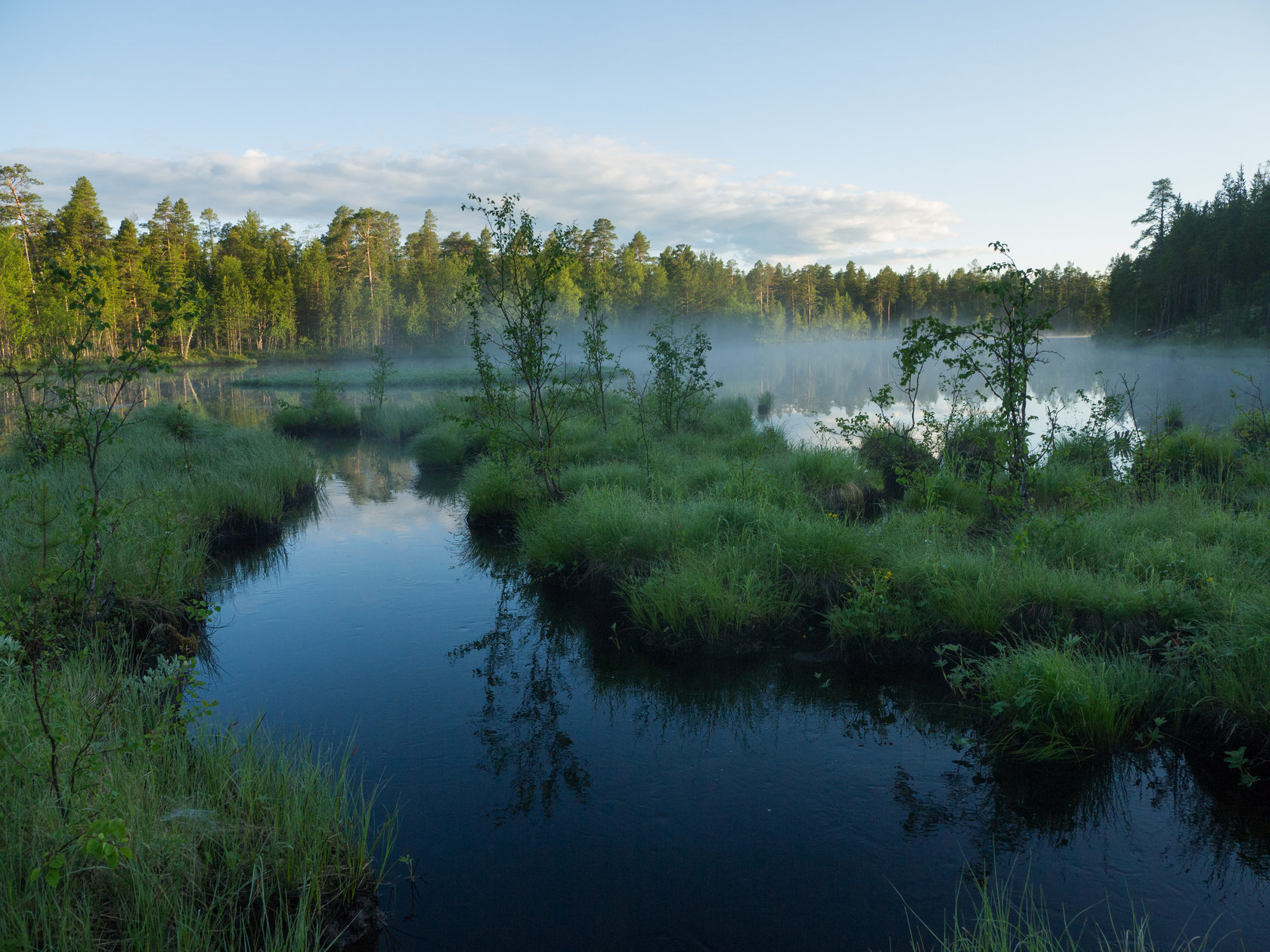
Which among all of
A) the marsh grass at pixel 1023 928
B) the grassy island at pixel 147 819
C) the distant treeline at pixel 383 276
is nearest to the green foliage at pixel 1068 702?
the marsh grass at pixel 1023 928

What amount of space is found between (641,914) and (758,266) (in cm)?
12173

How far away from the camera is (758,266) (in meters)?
118

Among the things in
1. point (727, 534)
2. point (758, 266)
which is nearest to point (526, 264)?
point (727, 534)

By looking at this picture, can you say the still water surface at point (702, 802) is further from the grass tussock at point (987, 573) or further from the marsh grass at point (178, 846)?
the marsh grass at point (178, 846)

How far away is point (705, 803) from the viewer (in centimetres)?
440

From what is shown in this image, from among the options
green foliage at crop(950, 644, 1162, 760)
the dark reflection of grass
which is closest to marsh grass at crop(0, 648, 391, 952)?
the dark reflection of grass

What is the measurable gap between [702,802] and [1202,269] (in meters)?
64.9

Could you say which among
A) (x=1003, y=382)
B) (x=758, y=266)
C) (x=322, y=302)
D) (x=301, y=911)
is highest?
(x=758, y=266)

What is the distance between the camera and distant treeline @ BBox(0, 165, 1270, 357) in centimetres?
4816

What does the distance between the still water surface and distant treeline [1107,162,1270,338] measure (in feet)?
172

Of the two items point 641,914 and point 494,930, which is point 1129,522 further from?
point 494,930

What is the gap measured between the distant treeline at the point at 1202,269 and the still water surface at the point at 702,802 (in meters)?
52.4

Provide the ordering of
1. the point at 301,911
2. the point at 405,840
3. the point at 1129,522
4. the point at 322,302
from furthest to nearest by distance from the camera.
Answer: the point at 322,302, the point at 1129,522, the point at 405,840, the point at 301,911

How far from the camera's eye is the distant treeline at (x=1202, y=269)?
149ft
